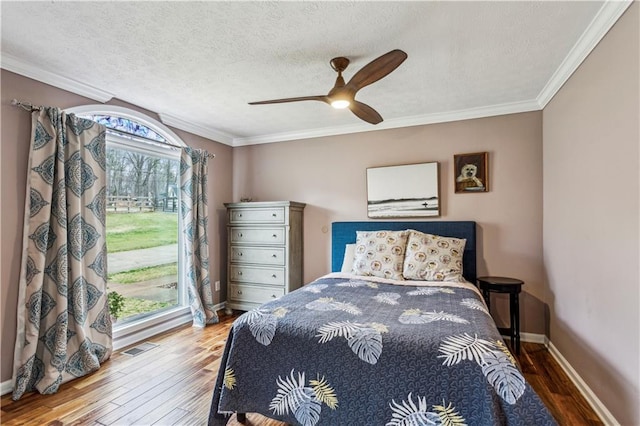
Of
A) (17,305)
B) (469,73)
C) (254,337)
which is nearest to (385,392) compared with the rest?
(254,337)

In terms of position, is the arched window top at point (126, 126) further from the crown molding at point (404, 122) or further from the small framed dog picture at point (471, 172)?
the small framed dog picture at point (471, 172)

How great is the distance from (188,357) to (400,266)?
6.82 feet

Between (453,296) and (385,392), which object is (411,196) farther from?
(385,392)

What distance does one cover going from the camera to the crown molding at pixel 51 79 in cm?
229

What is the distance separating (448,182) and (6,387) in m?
4.08

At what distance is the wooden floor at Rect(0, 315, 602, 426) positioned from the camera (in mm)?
1989

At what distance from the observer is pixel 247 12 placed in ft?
5.85

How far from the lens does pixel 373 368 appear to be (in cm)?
159

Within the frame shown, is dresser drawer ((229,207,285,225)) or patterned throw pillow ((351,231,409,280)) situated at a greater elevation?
dresser drawer ((229,207,285,225))

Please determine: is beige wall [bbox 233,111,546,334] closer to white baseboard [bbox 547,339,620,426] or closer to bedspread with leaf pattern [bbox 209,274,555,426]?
white baseboard [bbox 547,339,620,426]

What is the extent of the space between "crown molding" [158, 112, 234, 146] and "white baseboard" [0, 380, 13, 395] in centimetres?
258

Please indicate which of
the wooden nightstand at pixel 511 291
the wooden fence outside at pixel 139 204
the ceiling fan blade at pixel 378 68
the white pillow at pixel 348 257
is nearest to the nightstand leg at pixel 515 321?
the wooden nightstand at pixel 511 291

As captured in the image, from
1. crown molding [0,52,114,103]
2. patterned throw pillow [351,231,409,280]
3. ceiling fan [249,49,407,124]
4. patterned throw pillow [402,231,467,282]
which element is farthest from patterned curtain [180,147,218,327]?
patterned throw pillow [402,231,467,282]

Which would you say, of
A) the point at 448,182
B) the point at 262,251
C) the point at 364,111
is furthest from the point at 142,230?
the point at 448,182
